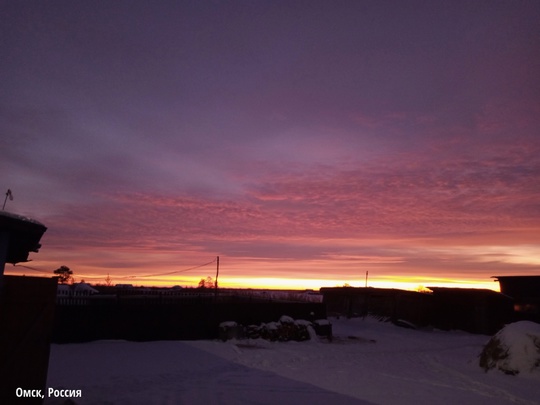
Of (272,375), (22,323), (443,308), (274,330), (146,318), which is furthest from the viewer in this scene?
(443,308)

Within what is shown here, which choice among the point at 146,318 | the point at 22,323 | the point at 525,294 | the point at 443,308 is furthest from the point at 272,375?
the point at 525,294

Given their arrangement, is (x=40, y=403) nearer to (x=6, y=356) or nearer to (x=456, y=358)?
(x=6, y=356)

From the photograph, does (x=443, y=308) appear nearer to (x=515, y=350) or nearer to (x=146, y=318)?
(x=515, y=350)

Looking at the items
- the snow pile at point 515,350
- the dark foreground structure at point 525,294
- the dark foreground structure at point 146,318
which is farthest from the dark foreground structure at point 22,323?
the dark foreground structure at point 525,294

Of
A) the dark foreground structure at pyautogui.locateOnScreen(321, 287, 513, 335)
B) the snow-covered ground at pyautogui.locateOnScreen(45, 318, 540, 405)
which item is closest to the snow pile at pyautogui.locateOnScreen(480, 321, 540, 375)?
the snow-covered ground at pyautogui.locateOnScreen(45, 318, 540, 405)

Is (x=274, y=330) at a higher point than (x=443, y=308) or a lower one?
lower

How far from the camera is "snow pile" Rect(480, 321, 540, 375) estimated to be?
14062 mm

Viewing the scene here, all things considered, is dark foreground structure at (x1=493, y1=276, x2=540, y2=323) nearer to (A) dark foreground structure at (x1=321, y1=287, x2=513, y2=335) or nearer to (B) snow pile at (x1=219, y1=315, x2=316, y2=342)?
(A) dark foreground structure at (x1=321, y1=287, x2=513, y2=335)

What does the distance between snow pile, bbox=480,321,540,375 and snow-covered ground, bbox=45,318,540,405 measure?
0.38m

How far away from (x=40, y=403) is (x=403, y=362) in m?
12.6

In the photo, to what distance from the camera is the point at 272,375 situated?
12.0m

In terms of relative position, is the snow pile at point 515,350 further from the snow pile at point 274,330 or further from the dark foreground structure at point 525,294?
the dark foreground structure at point 525,294

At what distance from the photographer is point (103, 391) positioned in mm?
9375

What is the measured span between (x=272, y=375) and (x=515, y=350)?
29.7 feet
